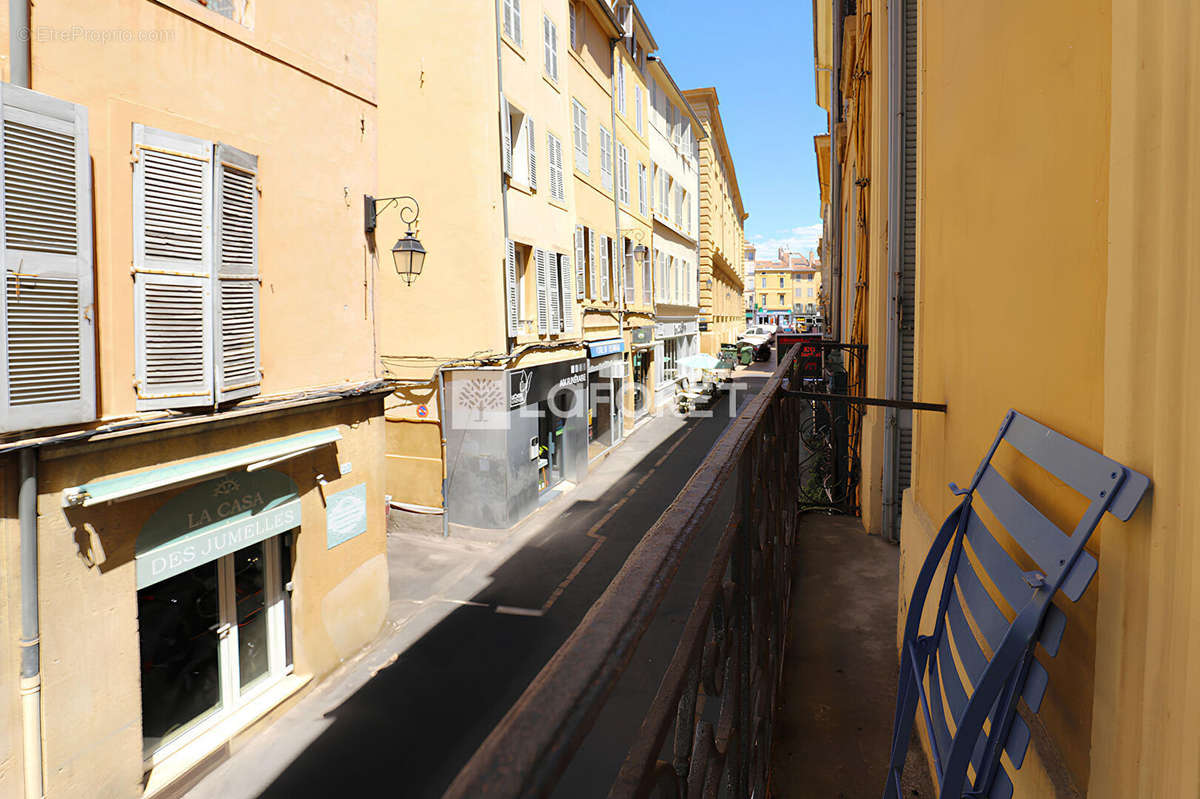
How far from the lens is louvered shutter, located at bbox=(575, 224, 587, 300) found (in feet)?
62.8

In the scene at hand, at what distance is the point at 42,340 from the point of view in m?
5.65

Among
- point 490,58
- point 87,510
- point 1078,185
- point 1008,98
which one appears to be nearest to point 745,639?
point 1078,185

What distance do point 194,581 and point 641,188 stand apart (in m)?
21.7

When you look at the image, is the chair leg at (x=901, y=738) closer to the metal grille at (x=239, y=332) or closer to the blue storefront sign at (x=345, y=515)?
the metal grille at (x=239, y=332)

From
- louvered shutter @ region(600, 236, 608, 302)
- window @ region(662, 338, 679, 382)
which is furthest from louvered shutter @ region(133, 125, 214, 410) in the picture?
window @ region(662, 338, 679, 382)

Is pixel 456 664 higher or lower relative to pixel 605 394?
lower

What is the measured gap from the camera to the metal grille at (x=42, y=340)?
5453 mm

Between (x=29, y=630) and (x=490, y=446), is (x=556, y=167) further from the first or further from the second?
(x=29, y=630)

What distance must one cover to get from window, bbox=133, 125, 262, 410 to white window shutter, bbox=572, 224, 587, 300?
11857 mm

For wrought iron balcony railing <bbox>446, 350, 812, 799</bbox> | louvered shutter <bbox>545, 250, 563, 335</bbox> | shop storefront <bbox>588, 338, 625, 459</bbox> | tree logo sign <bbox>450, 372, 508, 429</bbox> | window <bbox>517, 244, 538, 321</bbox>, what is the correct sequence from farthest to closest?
→ shop storefront <bbox>588, 338, 625, 459</bbox>
louvered shutter <bbox>545, 250, 563, 335</bbox>
window <bbox>517, 244, 538, 321</bbox>
tree logo sign <bbox>450, 372, 508, 429</bbox>
wrought iron balcony railing <bbox>446, 350, 812, 799</bbox>

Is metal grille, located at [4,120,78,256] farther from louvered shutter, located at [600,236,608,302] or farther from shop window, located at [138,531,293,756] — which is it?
louvered shutter, located at [600,236,608,302]

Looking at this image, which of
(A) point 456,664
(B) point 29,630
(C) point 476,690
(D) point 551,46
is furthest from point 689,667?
(D) point 551,46

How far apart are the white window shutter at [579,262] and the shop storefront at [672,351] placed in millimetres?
9282

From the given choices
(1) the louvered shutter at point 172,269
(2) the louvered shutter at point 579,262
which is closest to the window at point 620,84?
(2) the louvered shutter at point 579,262
